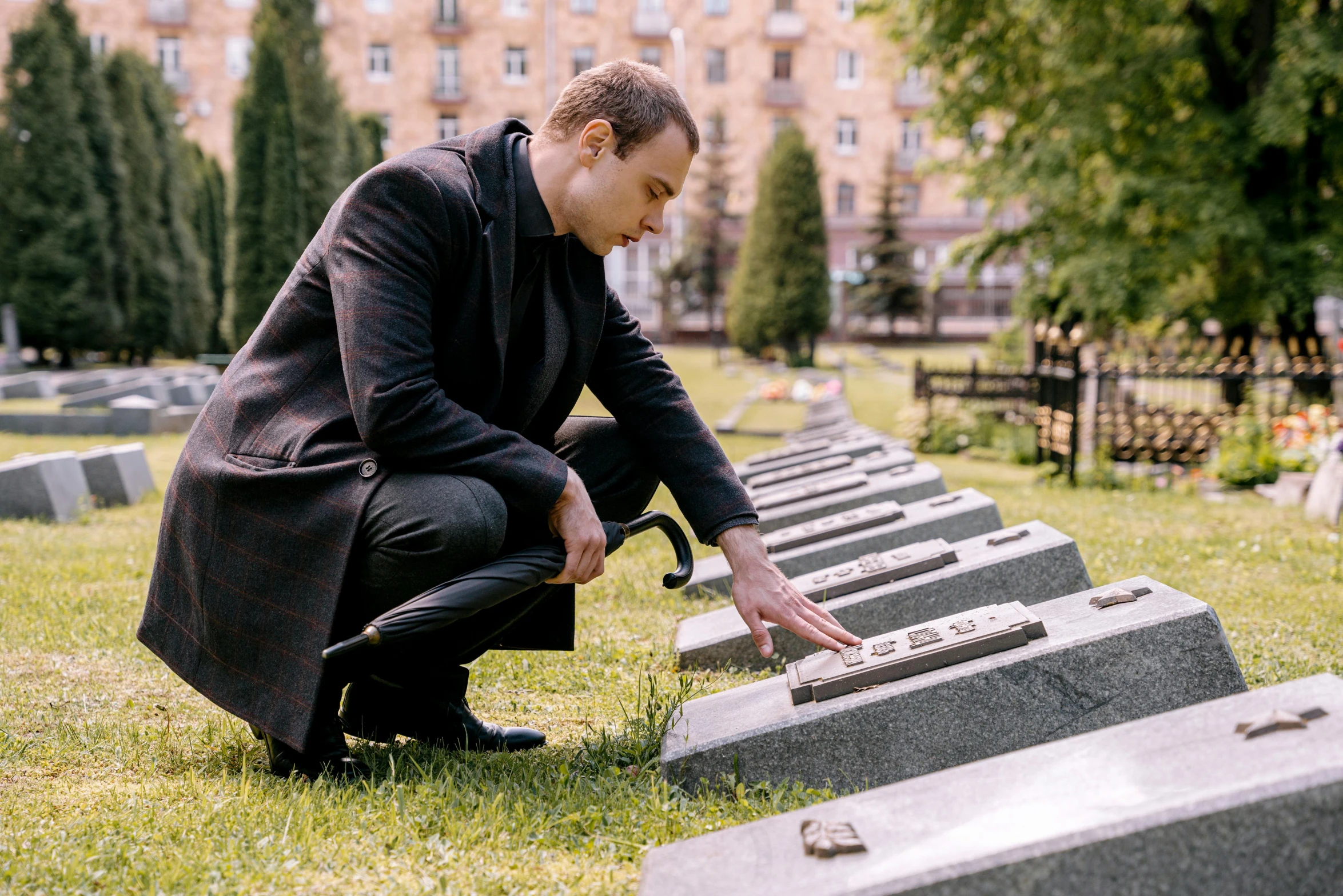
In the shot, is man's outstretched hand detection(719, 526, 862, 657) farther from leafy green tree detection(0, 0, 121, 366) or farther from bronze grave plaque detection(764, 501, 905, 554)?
leafy green tree detection(0, 0, 121, 366)

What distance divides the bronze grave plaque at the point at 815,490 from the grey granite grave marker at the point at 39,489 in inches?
162

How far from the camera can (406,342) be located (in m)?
2.37

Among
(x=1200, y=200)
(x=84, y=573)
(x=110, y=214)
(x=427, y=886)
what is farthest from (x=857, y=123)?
(x=427, y=886)

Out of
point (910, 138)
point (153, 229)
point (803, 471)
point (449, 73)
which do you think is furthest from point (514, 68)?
point (803, 471)

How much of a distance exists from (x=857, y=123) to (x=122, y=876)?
4295cm

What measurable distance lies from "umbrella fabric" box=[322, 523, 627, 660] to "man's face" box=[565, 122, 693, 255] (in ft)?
2.36

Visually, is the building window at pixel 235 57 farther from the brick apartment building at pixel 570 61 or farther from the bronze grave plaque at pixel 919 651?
the bronze grave plaque at pixel 919 651

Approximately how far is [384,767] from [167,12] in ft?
148

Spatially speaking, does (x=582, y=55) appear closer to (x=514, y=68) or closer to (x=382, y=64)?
(x=514, y=68)

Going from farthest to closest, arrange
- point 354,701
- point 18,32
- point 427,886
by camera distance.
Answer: point 18,32 < point 354,701 < point 427,886

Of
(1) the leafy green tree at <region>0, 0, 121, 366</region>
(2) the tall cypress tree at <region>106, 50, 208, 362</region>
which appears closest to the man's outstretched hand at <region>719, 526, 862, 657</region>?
(1) the leafy green tree at <region>0, 0, 121, 366</region>

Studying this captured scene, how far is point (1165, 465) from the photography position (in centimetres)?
1088

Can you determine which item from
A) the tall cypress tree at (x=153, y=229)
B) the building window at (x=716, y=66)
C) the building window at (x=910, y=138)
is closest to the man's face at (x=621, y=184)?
the tall cypress tree at (x=153, y=229)

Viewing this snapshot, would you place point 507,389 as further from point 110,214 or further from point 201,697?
point 110,214
